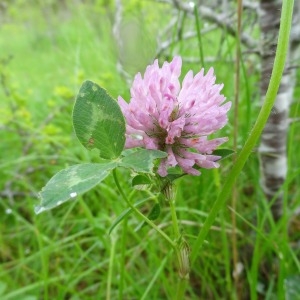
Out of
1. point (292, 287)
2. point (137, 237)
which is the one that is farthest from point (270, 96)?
point (137, 237)

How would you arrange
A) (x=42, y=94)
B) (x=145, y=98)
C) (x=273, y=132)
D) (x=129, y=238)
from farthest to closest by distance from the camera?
(x=42, y=94) < (x=129, y=238) < (x=273, y=132) < (x=145, y=98)

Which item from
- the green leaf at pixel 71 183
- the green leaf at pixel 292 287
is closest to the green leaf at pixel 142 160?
the green leaf at pixel 71 183

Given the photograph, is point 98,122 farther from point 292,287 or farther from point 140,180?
point 292,287

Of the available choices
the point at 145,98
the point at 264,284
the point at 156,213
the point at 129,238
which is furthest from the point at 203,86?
the point at 129,238

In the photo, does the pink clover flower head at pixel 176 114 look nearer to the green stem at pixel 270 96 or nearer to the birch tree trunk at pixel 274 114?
the green stem at pixel 270 96

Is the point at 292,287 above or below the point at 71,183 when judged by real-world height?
below

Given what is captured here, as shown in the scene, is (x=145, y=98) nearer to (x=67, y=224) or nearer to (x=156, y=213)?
(x=156, y=213)

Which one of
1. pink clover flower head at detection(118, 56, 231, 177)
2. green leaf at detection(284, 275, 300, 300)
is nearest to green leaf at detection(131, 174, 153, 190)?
pink clover flower head at detection(118, 56, 231, 177)
